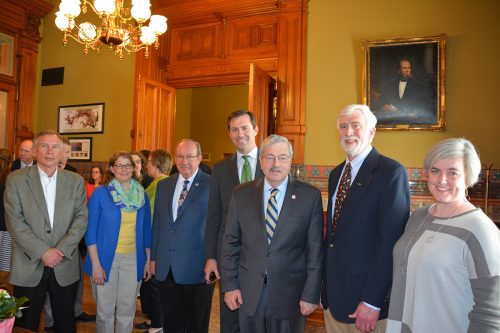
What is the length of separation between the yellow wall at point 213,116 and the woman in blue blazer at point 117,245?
7283 mm

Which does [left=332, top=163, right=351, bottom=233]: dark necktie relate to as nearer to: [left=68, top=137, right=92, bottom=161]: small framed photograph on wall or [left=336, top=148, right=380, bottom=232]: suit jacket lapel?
[left=336, top=148, right=380, bottom=232]: suit jacket lapel

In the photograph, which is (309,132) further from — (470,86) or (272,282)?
(272,282)

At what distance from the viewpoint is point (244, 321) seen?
82.1 inches

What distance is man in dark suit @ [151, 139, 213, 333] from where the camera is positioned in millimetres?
2713

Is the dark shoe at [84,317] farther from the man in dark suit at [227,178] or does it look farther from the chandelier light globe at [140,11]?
the chandelier light globe at [140,11]

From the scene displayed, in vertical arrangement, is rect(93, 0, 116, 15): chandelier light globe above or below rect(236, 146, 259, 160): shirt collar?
above

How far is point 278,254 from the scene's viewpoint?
6.59 feet

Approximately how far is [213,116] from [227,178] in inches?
309

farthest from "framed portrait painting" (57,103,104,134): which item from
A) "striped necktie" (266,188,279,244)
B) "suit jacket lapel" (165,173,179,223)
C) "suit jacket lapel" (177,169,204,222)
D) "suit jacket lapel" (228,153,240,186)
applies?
"striped necktie" (266,188,279,244)

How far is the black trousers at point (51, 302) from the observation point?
2.69 meters

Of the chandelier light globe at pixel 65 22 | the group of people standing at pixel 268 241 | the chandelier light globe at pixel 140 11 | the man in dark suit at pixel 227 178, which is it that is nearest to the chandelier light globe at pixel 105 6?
the chandelier light globe at pixel 140 11

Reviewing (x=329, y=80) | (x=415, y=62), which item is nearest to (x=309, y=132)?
(x=329, y=80)

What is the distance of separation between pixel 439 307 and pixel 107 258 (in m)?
2.13

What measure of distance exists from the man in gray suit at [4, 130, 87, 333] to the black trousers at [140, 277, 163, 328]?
2.37ft
